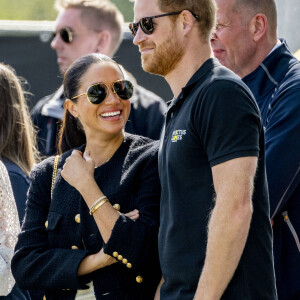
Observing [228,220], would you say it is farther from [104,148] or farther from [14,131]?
[14,131]

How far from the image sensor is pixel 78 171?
138 inches

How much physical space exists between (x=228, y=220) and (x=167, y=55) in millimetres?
738

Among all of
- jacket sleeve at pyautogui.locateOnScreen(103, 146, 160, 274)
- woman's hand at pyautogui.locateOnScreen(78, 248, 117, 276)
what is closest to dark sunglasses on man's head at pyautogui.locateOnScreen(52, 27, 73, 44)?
jacket sleeve at pyautogui.locateOnScreen(103, 146, 160, 274)

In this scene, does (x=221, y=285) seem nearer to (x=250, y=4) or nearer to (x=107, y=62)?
(x=107, y=62)

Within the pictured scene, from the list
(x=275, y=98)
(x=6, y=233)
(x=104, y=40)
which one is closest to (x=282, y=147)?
(x=275, y=98)

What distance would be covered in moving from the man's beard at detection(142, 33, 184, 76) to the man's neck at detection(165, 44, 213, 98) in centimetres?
2

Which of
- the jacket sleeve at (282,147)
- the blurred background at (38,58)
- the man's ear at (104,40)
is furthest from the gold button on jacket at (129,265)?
the blurred background at (38,58)

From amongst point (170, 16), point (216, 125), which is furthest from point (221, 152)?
Answer: point (170, 16)

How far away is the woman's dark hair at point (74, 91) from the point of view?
377cm

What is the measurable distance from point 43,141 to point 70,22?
105 centimetres

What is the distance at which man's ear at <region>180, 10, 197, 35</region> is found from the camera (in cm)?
307

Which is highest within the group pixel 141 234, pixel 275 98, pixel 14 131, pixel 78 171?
pixel 275 98

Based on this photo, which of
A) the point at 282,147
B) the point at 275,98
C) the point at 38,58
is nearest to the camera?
the point at 282,147

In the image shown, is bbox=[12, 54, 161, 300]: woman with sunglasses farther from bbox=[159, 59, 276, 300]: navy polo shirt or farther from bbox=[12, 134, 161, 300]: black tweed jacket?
bbox=[159, 59, 276, 300]: navy polo shirt
